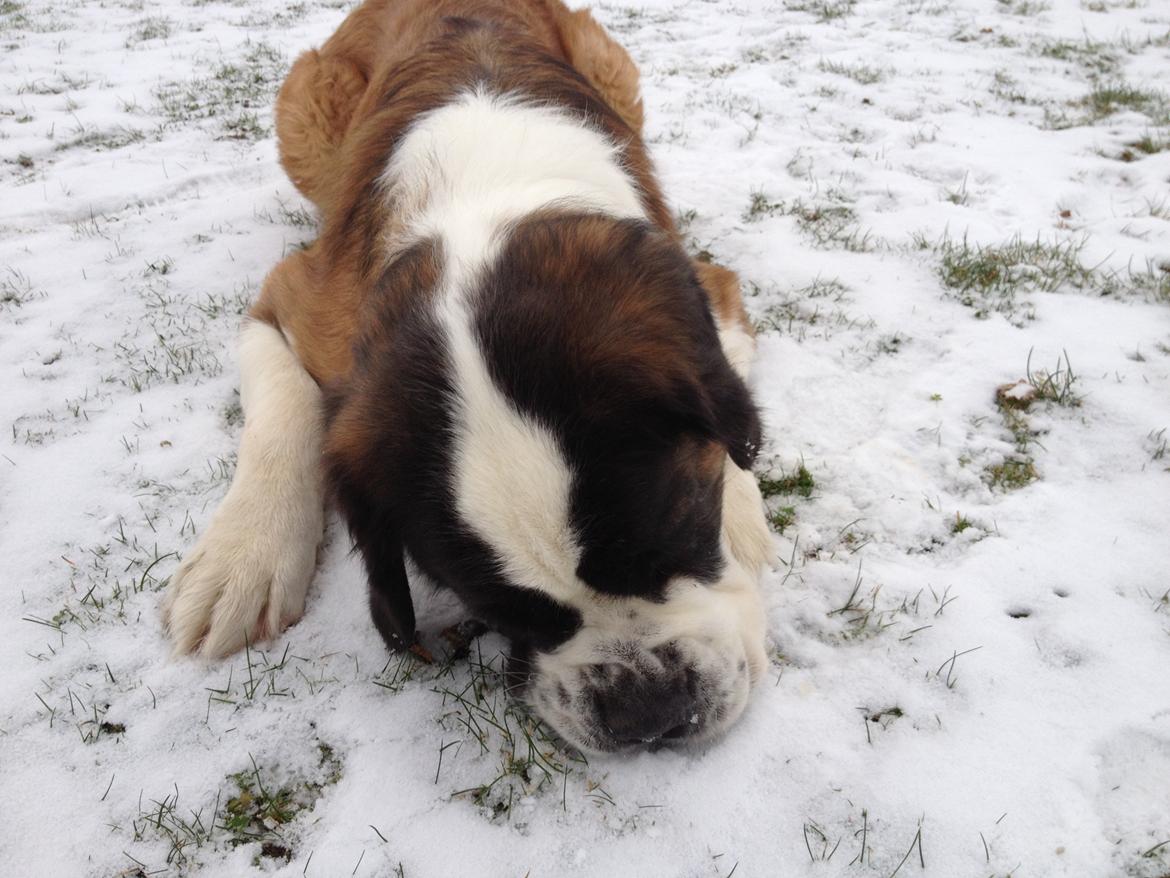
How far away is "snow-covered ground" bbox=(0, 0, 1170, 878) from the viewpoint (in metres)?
1.87

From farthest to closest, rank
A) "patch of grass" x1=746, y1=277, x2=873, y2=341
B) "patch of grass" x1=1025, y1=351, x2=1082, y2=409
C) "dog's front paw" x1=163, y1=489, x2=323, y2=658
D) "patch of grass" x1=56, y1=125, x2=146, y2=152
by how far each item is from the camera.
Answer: "patch of grass" x1=56, y1=125, x2=146, y2=152 → "patch of grass" x1=746, y1=277, x2=873, y2=341 → "patch of grass" x1=1025, y1=351, x2=1082, y2=409 → "dog's front paw" x1=163, y1=489, x2=323, y2=658

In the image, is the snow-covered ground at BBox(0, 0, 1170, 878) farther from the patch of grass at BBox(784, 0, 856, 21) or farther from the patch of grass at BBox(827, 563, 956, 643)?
the patch of grass at BBox(784, 0, 856, 21)

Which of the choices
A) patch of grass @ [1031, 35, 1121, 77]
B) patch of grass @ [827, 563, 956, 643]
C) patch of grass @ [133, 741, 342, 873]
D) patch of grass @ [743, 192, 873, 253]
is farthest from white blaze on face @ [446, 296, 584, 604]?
patch of grass @ [1031, 35, 1121, 77]

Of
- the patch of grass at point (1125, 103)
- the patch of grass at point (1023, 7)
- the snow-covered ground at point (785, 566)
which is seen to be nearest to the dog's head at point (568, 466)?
the snow-covered ground at point (785, 566)

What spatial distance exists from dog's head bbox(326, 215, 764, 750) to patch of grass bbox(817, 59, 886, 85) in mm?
5549

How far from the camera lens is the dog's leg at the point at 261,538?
2.41 m

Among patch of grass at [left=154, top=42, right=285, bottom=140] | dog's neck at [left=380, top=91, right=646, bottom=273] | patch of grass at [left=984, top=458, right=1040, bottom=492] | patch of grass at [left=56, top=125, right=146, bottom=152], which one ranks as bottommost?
patch of grass at [left=984, top=458, right=1040, bottom=492]

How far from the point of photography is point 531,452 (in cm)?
175

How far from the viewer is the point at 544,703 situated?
6.65ft

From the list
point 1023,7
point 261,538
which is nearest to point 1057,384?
point 261,538

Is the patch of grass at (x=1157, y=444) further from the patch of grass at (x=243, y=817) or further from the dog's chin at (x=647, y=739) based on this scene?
the patch of grass at (x=243, y=817)

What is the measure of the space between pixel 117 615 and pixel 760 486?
7.33 ft

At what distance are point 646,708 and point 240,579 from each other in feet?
4.58

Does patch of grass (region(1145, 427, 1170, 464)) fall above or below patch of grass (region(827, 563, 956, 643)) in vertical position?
above
